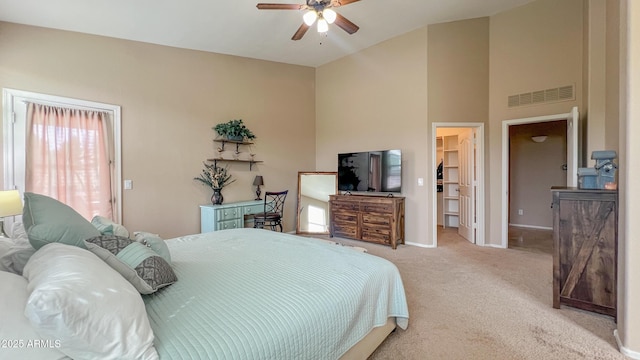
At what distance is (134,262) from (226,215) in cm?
308

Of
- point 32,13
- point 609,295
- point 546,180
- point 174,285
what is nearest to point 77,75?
point 32,13

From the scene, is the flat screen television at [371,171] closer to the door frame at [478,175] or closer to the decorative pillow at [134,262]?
the door frame at [478,175]

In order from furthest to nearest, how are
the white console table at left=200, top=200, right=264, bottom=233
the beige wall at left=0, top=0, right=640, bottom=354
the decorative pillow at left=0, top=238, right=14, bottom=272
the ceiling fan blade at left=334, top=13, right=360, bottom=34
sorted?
the white console table at left=200, top=200, right=264, bottom=233
the beige wall at left=0, top=0, right=640, bottom=354
the ceiling fan blade at left=334, top=13, right=360, bottom=34
the decorative pillow at left=0, top=238, right=14, bottom=272

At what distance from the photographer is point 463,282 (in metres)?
2.99

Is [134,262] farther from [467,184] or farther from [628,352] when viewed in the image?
[467,184]

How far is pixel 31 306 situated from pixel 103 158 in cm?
368

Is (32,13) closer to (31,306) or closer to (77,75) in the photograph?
(77,75)

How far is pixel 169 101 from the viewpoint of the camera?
13.9 feet

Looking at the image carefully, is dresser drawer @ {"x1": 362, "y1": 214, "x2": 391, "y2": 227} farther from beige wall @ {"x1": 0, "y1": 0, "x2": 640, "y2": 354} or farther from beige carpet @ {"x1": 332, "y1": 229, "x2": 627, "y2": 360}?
beige carpet @ {"x1": 332, "y1": 229, "x2": 627, "y2": 360}

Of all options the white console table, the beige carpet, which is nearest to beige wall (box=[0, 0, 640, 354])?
the white console table

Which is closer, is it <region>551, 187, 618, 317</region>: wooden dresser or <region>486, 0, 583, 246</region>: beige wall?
<region>551, 187, 618, 317</region>: wooden dresser

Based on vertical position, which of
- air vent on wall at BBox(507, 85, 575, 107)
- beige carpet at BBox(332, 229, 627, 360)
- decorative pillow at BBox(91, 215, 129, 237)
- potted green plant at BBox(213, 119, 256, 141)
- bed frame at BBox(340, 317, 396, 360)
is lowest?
beige carpet at BBox(332, 229, 627, 360)

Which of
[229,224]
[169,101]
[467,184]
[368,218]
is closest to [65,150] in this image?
[169,101]

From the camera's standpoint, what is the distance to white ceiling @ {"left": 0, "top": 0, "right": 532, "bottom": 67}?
3160mm
